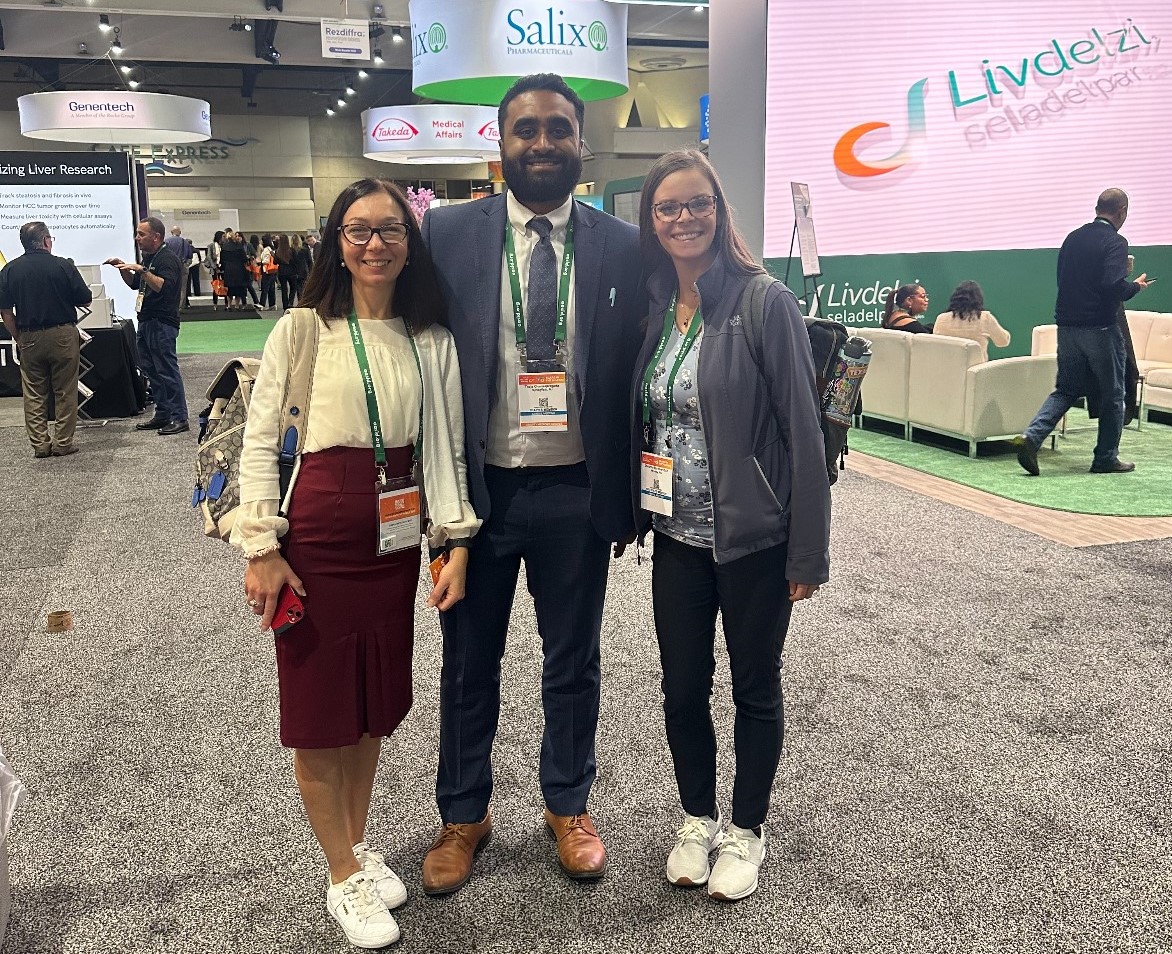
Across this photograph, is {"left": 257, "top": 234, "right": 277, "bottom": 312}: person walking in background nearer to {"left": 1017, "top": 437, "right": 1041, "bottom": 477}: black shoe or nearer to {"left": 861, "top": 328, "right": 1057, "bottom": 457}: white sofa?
{"left": 861, "top": 328, "right": 1057, "bottom": 457}: white sofa

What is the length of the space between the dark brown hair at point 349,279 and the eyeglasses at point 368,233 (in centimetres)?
2

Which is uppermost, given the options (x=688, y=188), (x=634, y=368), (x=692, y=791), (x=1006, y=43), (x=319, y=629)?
(x=1006, y=43)

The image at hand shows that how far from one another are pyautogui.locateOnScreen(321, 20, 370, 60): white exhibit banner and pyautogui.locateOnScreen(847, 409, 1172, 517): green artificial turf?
308 inches

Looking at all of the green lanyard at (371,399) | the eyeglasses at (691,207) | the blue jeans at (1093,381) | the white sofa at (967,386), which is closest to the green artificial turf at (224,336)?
the white sofa at (967,386)

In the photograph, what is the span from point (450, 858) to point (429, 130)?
14314mm

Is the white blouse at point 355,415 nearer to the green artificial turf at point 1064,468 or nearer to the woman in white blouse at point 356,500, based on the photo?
the woman in white blouse at point 356,500

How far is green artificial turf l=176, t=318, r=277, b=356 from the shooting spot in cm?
1330

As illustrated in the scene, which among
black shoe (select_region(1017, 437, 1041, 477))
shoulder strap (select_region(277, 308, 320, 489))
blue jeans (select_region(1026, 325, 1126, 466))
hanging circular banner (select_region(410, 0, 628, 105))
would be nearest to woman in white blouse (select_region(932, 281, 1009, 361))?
blue jeans (select_region(1026, 325, 1126, 466))

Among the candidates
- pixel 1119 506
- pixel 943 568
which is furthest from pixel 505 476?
pixel 1119 506

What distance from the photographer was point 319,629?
5.95 feet

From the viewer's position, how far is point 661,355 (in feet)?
6.29

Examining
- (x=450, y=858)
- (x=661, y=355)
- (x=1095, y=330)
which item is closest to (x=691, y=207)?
(x=661, y=355)

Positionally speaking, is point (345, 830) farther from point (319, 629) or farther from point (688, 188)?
point (688, 188)

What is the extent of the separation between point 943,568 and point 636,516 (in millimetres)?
2619
